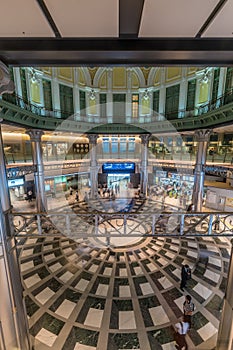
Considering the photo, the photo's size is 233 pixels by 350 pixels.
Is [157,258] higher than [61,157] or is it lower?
lower

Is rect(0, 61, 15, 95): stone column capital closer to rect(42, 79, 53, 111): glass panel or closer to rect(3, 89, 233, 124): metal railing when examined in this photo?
rect(3, 89, 233, 124): metal railing

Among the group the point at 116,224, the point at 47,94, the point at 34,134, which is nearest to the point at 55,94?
the point at 47,94

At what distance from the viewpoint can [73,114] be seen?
14703mm

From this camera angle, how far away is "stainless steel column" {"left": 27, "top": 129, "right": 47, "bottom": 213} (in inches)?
438

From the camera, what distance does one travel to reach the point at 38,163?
11.7m

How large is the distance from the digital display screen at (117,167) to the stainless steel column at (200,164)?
22.4ft

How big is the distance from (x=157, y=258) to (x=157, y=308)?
256 centimetres

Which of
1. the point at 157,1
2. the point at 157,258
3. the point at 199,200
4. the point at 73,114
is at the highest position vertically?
the point at 73,114

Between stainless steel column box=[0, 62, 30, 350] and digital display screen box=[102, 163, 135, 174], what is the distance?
1402cm

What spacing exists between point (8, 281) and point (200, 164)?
12239 millimetres

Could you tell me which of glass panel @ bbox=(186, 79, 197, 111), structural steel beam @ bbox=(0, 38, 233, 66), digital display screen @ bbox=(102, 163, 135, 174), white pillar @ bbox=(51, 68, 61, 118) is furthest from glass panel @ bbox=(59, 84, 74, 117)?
structural steel beam @ bbox=(0, 38, 233, 66)

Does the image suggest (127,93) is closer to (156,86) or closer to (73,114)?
(156,86)

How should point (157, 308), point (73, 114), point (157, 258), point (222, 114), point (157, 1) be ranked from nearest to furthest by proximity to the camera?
point (157, 1)
point (157, 308)
point (157, 258)
point (222, 114)
point (73, 114)

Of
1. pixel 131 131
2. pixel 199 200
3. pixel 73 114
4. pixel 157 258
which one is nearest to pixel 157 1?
pixel 157 258
